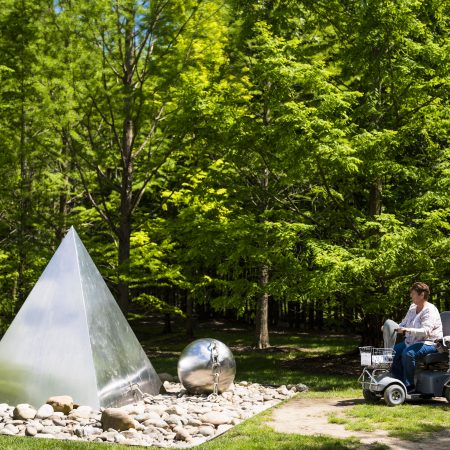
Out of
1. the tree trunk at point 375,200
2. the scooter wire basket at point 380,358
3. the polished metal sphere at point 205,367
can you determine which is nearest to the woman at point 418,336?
the scooter wire basket at point 380,358

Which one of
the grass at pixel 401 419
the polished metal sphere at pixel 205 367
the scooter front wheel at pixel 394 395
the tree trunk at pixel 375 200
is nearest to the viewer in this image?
the grass at pixel 401 419

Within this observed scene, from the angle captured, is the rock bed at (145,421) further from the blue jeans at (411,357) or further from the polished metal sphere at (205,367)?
the blue jeans at (411,357)

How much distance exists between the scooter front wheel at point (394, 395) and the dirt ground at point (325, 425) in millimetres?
523

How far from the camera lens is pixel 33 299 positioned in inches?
369

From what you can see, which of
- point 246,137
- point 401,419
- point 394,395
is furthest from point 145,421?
point 246,137

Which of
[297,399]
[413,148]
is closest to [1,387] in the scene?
[297,399]

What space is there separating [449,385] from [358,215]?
15.4 feet

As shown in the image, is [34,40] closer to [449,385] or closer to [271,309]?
[449,385]

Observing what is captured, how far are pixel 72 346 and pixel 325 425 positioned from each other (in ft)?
11.4

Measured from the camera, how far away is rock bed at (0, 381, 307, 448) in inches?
275

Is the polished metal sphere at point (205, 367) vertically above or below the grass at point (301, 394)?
above

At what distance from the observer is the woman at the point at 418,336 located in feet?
28.4

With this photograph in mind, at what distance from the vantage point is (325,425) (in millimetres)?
Result: 7453

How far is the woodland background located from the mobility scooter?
1648mm
